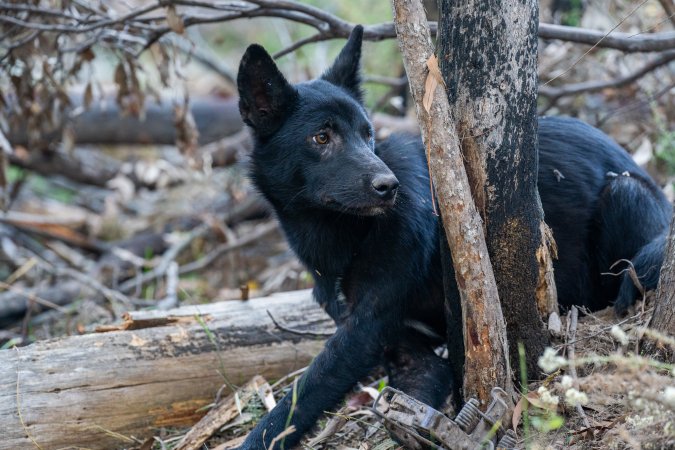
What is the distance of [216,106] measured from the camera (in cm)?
920

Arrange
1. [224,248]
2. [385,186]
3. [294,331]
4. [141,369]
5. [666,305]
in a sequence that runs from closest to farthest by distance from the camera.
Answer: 1. [666,305]
2. [385,186]
3. [141,369]
4. [294,331]
5. [224,248]

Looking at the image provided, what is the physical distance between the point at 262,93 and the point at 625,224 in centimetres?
203

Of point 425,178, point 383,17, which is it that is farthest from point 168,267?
point 383,17

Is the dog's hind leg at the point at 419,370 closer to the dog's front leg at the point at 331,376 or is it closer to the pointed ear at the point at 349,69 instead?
the dog's front leg at the point at 331,376

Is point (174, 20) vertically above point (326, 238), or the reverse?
point (174, 20)

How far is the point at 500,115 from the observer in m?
2.95

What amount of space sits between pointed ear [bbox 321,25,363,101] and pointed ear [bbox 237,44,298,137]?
0.46 metres

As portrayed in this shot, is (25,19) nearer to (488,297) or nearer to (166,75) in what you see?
(166,75)

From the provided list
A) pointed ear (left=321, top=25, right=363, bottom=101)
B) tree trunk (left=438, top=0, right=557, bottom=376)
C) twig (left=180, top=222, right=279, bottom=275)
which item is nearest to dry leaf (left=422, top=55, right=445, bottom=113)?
tree trunk (left=438, top=0, right=557, bottom=376)

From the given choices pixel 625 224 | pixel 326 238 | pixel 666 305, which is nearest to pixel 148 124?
pixel 326 238

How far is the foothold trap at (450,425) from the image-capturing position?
2.83m

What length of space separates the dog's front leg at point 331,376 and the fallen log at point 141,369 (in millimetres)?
786

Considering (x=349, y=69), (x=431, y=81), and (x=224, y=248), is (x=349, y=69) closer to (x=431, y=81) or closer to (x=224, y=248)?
(x=431, y=81)

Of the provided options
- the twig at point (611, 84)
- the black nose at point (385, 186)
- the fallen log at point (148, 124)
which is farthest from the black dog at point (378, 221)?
the fallen log at point (148, 124)
